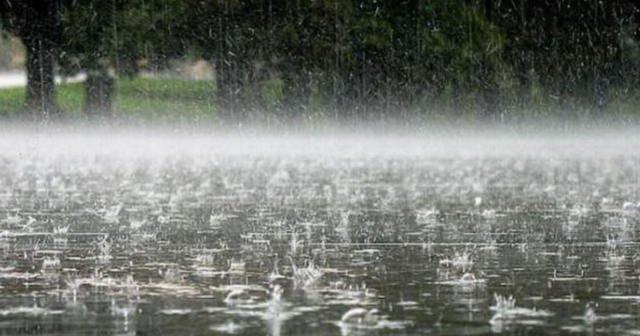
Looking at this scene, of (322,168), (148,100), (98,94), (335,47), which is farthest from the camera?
(148,100)

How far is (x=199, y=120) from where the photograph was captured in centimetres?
4288

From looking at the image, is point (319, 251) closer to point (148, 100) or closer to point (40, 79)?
point (40, 79)

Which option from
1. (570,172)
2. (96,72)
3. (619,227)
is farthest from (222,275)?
(96,72)

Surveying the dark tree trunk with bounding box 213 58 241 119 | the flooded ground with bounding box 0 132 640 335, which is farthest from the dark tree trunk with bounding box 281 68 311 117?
the flooded ground with bounding box 0 132 640 335

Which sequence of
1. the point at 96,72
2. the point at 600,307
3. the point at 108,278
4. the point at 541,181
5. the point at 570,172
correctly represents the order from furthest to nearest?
the point at 96,72 < the point at 570,172 < the point at 541,181 < the point at 108,278 < the point at 600,307

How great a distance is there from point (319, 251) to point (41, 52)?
3164cm

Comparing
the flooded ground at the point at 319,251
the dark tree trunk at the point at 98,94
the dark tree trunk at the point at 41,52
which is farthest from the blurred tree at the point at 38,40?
the flooded ground at the point at 319,251

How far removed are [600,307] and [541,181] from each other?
12745mm

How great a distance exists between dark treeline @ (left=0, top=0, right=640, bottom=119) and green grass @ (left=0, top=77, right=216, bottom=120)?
191 cm

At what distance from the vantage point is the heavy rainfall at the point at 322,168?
7.66 m

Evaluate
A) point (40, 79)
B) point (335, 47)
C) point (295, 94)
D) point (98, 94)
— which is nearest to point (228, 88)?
point (295, 94)

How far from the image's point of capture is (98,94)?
41.2 meters

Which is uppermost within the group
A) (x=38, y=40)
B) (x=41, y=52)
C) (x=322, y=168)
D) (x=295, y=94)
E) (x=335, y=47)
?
(x=38, y=40)

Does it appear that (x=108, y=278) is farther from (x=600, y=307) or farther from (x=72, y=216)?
(x=72, y=216)
